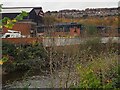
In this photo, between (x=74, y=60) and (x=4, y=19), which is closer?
(x=4, y=19)

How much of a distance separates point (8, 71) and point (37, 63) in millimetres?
2182

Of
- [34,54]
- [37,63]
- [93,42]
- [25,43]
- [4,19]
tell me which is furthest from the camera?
[25,43]

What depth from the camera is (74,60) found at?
5.73 m

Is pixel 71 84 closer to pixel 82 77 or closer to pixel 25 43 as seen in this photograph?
pixel 82 77

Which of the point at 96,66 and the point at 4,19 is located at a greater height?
the point at 4,19

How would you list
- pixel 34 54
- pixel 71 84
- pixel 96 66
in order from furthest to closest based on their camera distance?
1. pixel 34 54
2. pixel 96 66
3. pixel 71 84

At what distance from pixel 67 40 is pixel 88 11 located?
87.8ft

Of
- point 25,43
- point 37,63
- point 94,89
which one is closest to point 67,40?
point 94,89

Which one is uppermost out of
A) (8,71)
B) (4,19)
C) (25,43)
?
(4,19)

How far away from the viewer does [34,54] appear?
615 inches

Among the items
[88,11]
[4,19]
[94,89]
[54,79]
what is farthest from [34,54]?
[88,11]

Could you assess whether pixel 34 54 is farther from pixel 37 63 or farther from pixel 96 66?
pixel 96 66

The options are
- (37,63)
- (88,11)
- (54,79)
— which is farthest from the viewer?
(88,11)

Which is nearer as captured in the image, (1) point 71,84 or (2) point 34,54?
(1) point 71,84
